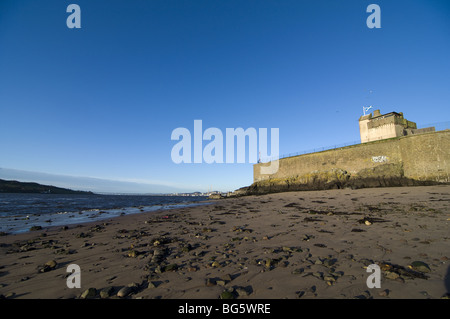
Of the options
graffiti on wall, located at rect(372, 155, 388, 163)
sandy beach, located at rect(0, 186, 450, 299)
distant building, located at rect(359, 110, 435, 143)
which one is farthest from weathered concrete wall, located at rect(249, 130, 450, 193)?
sandy beach, located at rect(0, 186, 450, 299)

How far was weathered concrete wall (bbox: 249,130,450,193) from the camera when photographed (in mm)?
21516

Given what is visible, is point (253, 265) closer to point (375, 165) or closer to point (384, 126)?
point (375, 165)

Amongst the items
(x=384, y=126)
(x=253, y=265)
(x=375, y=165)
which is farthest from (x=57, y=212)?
(x=384, y=126)

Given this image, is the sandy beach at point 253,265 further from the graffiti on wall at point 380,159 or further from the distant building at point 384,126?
the distant building at point 384,126

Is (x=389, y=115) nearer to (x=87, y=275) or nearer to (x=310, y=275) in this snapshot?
(x=310, y=275)

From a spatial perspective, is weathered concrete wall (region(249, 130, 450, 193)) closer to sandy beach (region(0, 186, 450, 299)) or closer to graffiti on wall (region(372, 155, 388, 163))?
graffiti on wall (region(372, 155, 388, 163))

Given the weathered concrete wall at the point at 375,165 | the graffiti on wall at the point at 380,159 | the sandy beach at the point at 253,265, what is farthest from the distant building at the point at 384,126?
the sandy beach at the point at 253,265

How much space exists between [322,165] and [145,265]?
36805mm

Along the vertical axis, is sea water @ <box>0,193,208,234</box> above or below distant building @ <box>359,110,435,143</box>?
below

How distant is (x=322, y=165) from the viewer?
115ft

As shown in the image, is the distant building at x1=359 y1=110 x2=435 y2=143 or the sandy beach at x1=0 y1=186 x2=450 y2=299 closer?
the sandy beach at x1=0 y1=186 x2=450 y2=299

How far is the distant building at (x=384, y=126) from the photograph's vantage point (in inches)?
1232

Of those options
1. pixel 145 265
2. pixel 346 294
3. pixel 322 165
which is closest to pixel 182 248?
pixel 145 265

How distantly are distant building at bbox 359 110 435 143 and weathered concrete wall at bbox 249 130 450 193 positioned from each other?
238 inches
